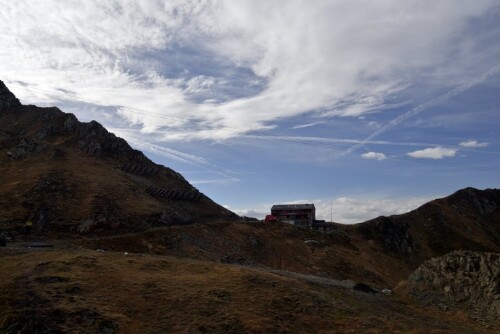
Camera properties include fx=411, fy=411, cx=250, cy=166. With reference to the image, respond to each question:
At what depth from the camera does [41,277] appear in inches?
1021

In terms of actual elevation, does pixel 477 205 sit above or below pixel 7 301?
above

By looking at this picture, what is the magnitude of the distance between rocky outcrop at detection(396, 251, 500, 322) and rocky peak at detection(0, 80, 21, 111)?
89891 millimetres

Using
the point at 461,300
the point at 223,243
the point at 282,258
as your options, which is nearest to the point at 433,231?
the point at 282,258

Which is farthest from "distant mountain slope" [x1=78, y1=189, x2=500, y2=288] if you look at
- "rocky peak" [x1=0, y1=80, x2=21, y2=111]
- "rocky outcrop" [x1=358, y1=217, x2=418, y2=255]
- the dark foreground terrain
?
"rocky peak" [x1=0, y1=80, x2=21, y2=111]

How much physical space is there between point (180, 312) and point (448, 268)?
23.4 meters

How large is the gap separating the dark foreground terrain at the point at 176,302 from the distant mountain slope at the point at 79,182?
19664 mm

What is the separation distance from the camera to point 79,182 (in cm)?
5909

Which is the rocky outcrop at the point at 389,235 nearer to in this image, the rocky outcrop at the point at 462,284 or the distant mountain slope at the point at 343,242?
the distant mountain slope at the point at 343,242

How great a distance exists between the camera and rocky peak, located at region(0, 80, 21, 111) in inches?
3617

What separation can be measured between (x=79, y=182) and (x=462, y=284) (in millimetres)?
49609

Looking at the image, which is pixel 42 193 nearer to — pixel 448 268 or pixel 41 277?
pixel 41 277

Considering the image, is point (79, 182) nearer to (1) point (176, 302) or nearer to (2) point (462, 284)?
(1) point (176, 302)

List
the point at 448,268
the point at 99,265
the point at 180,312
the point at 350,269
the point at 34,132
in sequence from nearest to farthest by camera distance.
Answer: the point at 180,312, the point at 99,265, the point at 448,268, the point at 350,269, the point at 34,132

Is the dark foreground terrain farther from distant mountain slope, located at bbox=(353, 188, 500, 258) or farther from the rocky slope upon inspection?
distant mountain slope, located at bbox=(353, 188, 500, 258)
